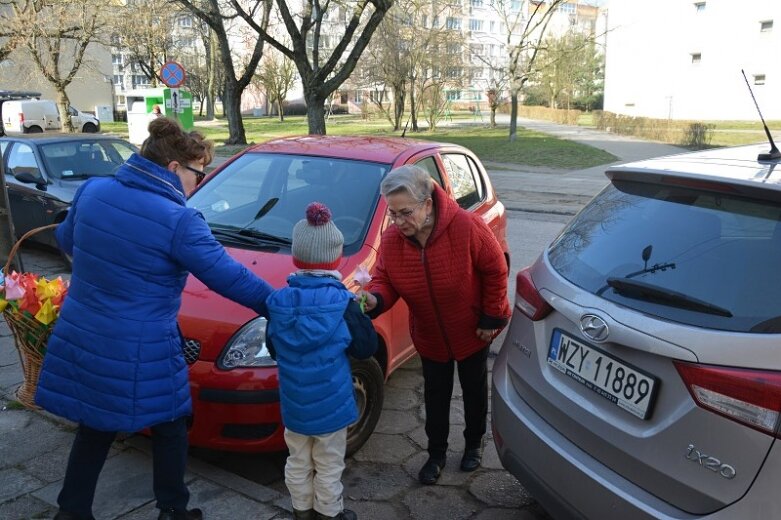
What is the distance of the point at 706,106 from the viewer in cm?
4447

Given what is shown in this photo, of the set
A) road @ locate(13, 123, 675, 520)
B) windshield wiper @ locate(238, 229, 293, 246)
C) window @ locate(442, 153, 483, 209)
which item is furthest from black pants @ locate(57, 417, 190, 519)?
window @ locate(442, 153, 483, 209)

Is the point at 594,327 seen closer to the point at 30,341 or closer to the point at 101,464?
the point at 101,464

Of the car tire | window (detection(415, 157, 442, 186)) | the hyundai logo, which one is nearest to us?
the hyundai logo

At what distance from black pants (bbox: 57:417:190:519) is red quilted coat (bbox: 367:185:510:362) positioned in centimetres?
105

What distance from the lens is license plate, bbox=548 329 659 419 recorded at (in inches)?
79.9

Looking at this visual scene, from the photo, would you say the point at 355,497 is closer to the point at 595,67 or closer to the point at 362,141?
the point at 362,141

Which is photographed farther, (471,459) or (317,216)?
(471,459)

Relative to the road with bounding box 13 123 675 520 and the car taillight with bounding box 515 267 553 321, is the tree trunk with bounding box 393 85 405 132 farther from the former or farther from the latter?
the car taillight with bounding box 515 267 553 321

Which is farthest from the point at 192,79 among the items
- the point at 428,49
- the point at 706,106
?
the point at 706,106

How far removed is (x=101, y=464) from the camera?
2703mm

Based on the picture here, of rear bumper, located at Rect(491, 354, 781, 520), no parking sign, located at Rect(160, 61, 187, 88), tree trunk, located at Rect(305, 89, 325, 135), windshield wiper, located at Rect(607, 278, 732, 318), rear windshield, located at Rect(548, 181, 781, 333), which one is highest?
no parking sign, located at Rect(160, 61, 187, 88)

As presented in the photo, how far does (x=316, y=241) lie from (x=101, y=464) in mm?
1332

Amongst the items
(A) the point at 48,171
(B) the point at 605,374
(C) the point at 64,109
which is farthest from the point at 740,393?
(C) the point at 64,109

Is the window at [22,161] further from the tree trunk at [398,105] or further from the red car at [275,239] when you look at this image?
the tree trunk at [398,105]
